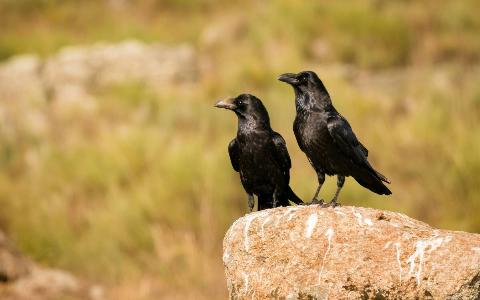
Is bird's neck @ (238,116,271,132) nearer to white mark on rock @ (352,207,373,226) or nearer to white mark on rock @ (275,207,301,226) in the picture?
white mark on rock @ (275,207,301,226)

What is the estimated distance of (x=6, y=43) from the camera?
2578 centimetres

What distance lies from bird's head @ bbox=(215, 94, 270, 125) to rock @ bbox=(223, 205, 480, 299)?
83 cm

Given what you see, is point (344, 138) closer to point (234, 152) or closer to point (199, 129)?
point (234, 152)

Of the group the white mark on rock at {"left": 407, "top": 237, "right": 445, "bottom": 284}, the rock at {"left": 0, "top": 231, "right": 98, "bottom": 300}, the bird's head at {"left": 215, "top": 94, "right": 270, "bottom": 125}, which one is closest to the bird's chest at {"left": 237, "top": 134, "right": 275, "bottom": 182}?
the bird's head at {"left": 215, "top": 94, "right": 270, "bottom": 125}

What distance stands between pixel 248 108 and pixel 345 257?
1.42 metres

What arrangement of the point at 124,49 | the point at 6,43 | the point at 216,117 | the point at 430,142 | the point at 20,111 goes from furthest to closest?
the point at 6,43, the point at 124,49, the point at 20,111, the point at 216,117, the point at 430,142

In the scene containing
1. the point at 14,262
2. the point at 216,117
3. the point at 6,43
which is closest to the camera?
the point at 14,262

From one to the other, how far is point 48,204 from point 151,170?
1.35 m

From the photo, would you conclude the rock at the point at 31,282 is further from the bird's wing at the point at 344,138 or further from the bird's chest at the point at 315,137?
the bird's wing at the point at 344,138

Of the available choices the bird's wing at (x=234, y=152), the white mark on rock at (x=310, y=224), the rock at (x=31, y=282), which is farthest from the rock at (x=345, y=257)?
the rock at (x=31, y=282)

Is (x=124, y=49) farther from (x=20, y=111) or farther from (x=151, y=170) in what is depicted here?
(x=151, y=170)

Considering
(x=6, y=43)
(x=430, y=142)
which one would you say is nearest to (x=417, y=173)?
(x=430, y=142)

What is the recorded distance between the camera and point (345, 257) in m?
5.57

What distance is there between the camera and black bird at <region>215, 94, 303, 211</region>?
6.64 metres
